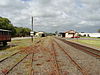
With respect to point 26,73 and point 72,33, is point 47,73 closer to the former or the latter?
point 26,73

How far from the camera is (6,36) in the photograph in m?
21.6

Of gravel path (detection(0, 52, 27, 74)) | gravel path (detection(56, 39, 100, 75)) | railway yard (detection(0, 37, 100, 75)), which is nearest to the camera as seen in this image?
railway yard (detection(0, 37, 100, 75))

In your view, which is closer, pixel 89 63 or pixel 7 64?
pixel 7 64

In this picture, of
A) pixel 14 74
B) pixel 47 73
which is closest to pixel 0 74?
pixel 14 74

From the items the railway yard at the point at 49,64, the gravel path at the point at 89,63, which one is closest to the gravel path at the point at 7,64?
the railway yard at the point at 49,64

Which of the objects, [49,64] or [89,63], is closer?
[49,64]

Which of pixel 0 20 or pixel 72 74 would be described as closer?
pixel 72 74

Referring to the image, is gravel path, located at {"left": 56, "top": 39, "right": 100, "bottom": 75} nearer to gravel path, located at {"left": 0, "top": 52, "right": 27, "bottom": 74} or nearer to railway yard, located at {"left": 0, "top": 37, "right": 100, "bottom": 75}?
railway yard, located at {"left": 0, "top": 37, "right": 100, "bottom": 75}

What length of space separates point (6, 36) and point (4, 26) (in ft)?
163

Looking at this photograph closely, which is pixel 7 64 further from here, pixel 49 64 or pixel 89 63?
pixel 89 63

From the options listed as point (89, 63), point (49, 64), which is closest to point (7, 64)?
point (49, 64)

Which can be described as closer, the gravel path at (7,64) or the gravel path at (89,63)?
the gravel path at (7,64)

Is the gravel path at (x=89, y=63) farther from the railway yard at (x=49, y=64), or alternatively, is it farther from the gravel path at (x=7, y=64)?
the gravel path at (x=7, y=64)

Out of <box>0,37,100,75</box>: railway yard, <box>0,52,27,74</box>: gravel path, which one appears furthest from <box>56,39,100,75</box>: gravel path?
<box>0,52,27,74</box>: gravel path
